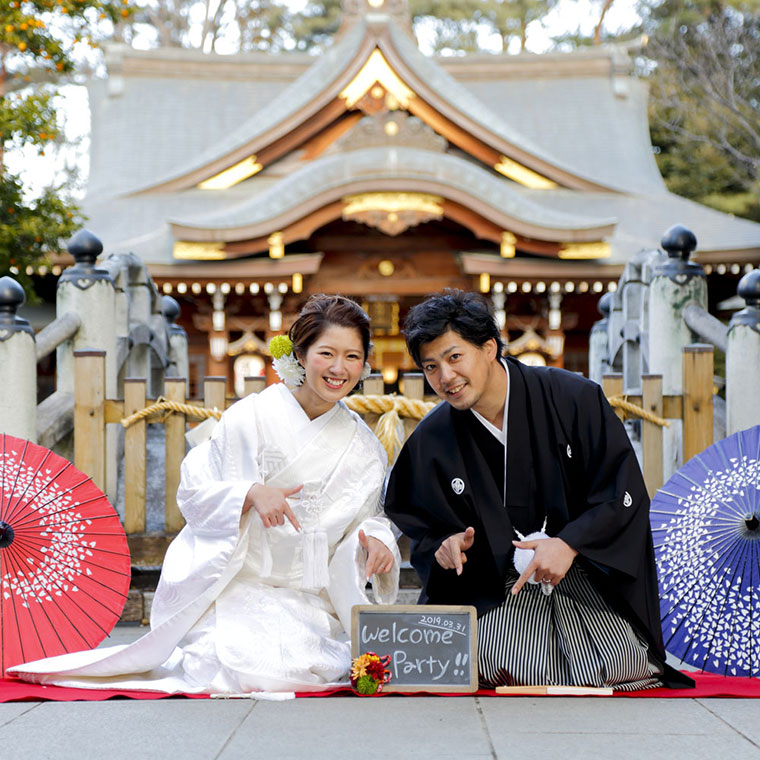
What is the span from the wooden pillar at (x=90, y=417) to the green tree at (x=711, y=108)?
14.1 meters

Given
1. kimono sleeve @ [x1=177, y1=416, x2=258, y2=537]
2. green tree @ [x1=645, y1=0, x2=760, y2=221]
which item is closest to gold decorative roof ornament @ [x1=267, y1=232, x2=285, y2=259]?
kimono sleeve @ [x1=177, y1=416, x2=258, y2=537]

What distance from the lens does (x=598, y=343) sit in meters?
9.34

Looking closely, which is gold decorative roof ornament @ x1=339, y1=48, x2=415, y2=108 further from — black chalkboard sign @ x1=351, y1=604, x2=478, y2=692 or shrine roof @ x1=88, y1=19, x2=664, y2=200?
black chalkboard sign @ x1=351, y1=604, x2=478, y2=692

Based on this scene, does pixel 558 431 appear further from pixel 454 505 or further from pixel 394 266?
pixel 394 266

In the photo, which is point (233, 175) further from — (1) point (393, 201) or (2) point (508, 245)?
(2) point (508, 245)

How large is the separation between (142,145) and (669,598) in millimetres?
14727

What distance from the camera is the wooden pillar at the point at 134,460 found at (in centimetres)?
468

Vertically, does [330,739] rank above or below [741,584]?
below

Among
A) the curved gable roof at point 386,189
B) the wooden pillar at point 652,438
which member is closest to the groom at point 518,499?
the wooden pillar at point 652,438

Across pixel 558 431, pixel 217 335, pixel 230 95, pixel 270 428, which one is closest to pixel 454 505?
pixel 558 431

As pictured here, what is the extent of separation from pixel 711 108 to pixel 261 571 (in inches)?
654

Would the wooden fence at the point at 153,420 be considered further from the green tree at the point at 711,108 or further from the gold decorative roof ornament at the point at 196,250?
the green tree at the point at 711,108

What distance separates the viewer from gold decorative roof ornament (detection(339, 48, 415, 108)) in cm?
1297

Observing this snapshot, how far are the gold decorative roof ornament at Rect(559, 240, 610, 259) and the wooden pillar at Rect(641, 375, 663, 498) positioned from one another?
7164mm
